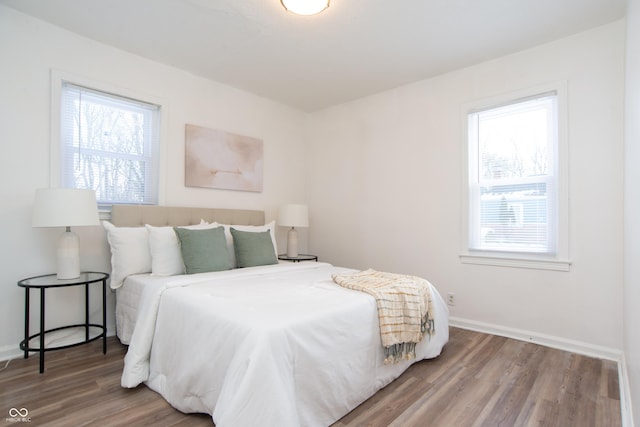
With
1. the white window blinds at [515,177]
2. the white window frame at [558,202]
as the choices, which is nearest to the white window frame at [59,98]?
the white window frame at [558,202]

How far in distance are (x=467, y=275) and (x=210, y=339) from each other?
2592 mm

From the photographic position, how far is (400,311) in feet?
7.19

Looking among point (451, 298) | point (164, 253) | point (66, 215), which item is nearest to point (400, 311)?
point (451, 298)

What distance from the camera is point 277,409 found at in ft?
4.59

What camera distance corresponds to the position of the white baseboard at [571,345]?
1898 millimetres

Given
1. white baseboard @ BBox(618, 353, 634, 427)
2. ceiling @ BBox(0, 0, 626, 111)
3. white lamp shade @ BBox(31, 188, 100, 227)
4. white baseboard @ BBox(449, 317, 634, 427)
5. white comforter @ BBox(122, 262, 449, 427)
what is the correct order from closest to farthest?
white comforter @ BBox(122, 262, 449, 427) → white baseboard @ BBox(618, 353, 634, 427) → white baseboard @ BBox(449, 317, 634, 427) → white lamp shade @ BBox(31, 188, 100, 227) → ceiling @ BBox(0, 0, 626, 111)

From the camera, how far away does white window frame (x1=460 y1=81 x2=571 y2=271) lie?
276 centimetres

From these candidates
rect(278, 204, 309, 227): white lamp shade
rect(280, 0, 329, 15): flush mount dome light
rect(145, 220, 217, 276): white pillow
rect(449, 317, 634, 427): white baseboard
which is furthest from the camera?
rect(278, 204, 309, 227): white lamp shade

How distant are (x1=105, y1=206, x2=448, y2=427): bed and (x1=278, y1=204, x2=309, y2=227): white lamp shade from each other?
1.50 m

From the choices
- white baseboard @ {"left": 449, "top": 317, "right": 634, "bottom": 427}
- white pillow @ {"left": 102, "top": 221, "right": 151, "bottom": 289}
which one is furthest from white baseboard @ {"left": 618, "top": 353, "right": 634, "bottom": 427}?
white pillow @ {"left": 102, "top": 221, "right": 151, "bottom": 289}

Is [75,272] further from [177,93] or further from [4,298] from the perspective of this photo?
[177,93]

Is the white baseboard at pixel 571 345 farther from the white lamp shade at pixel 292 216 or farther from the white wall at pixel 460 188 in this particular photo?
the white lamp shade at pixel 292 216

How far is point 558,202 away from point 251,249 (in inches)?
106

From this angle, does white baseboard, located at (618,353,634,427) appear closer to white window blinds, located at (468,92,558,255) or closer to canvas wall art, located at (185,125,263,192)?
white window blinds, located at (468,92,558,255)
